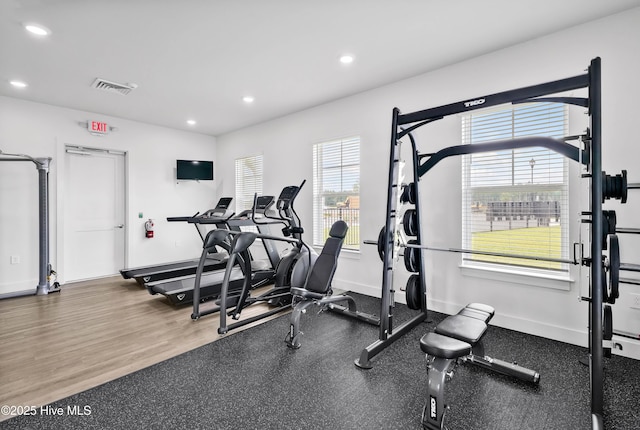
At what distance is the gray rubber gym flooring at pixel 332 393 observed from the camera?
6.06 feet

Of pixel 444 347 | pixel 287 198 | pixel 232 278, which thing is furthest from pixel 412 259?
pixel 232 278

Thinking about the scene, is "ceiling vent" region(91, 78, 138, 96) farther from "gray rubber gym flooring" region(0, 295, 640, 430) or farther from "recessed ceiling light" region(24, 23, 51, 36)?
"gray rubber gym flooring" region(0, 295, 640, 430)

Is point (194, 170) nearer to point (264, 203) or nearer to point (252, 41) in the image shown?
point (264, 203)

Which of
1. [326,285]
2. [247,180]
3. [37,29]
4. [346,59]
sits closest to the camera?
[37,29]

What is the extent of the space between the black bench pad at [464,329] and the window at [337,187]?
8.02 feet

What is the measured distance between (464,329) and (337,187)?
122 inches

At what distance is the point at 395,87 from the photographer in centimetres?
407

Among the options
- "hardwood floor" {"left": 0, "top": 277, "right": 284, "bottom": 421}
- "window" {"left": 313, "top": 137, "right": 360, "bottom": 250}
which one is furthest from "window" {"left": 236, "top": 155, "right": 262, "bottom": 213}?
"hardwood floor" {"left": 0, "top": 277, "right": 284, "bottom": 421}

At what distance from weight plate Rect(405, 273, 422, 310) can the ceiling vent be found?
4.26 metres

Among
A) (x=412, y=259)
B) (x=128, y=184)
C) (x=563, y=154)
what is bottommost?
(x=412, y=259)

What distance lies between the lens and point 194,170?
21.5 ft

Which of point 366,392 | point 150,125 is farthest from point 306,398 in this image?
point 150,125

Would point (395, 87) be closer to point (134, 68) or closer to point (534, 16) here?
point (534, 16)

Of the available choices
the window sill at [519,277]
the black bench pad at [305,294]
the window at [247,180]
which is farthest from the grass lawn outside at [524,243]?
the window at [247,180]
